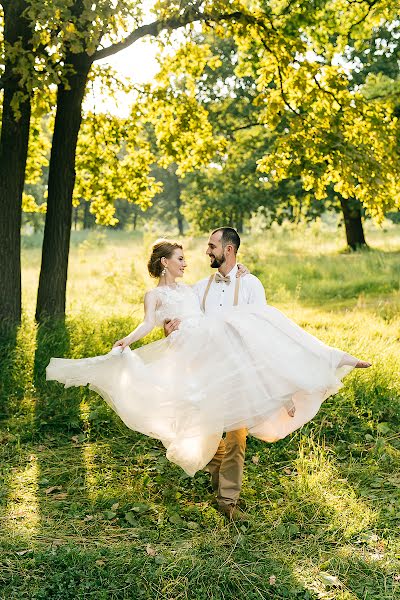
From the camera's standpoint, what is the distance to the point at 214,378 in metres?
5.73

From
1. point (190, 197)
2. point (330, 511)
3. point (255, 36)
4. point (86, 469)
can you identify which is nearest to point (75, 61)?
point (255, 36)

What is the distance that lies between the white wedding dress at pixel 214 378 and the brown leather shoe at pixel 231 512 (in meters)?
0.52

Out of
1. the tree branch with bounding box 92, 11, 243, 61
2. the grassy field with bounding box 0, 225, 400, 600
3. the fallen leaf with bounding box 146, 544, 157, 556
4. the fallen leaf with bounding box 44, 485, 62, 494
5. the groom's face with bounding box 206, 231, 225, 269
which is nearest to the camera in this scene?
the grassy field with bounding box 0, 225, 400, 600

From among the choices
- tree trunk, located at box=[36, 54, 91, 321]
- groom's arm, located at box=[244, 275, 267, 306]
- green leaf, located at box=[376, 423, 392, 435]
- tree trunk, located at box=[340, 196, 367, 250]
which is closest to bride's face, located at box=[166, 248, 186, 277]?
groom's arm, located at box=[244, 275, 267, 306]

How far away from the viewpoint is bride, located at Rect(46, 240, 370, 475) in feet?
18.5

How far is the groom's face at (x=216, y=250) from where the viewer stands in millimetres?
6055

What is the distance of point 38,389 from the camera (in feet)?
28.5

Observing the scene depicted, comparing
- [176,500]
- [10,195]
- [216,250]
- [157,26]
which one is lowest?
[176,500]

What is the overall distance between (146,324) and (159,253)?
646 mm

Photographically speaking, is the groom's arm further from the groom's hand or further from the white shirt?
the groom's hand

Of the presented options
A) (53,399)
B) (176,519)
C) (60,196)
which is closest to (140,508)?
(176,519)

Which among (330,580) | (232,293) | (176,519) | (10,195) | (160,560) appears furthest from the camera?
(10,195)

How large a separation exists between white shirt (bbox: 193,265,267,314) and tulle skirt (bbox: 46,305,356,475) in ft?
0.51

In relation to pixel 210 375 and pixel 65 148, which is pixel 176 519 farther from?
pixel 65 148
